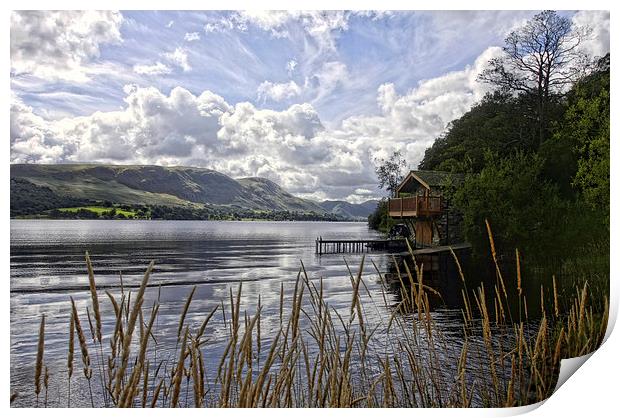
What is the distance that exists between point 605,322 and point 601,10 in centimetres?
247

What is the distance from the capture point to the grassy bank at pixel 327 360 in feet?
6.75

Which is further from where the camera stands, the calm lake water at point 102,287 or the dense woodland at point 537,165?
the dense woodland at point 537,165

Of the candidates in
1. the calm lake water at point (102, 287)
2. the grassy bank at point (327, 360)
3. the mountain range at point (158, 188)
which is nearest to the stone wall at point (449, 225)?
the calm lake water at point (102, 287)

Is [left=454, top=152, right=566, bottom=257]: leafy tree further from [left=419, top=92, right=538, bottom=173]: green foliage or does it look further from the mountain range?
the mountain range

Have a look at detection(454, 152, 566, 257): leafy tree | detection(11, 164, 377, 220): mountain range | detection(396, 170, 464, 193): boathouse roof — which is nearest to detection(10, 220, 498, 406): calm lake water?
detection(11, 164, 377, 220): mountain range

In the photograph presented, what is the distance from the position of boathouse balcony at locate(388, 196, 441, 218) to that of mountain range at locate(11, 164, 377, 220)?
11.9 inches

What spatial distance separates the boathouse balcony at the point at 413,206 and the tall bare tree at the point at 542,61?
1.51m

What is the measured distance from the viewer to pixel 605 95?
196 inches

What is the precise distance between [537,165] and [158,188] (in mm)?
4221

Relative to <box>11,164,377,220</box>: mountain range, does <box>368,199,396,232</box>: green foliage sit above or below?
below

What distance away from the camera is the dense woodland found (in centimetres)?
503

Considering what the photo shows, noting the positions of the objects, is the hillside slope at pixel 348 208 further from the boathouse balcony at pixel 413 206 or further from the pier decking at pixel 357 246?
the pier decking at pixel 357 246

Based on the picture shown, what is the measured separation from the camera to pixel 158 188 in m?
5.06
